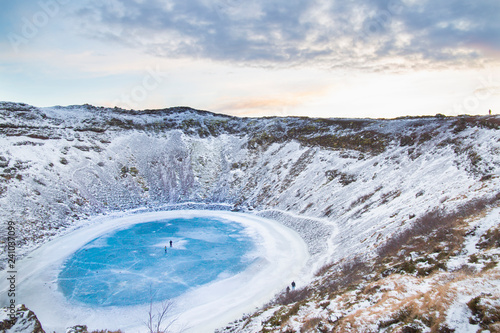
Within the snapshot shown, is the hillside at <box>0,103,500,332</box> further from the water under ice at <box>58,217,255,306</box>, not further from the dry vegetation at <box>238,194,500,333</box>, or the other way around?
the water under ice at <box>58,217,255,306</box>

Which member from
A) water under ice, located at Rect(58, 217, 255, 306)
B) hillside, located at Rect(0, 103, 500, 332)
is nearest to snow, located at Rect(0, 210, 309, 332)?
water under ice, located at Rect(58, 217, 255, 306)

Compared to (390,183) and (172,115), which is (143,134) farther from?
→ (390,183)

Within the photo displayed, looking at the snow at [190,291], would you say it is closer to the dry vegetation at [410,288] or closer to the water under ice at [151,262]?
the water under ice at [151,262]

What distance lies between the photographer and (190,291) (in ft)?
88.2

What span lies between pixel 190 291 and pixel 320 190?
27052mm

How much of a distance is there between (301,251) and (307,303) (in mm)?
19546

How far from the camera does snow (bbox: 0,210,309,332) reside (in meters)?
22.6

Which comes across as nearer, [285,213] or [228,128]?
[285,213]

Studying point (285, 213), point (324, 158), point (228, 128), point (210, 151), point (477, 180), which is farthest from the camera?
point (228, 128)

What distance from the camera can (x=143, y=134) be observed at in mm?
75125

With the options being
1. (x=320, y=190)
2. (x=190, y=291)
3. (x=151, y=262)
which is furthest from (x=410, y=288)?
(x=320, y=190)

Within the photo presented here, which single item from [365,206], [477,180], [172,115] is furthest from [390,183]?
[172,115]

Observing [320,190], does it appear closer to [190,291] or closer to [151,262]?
[190,291]

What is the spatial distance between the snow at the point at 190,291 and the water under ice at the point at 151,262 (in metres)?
1.10
